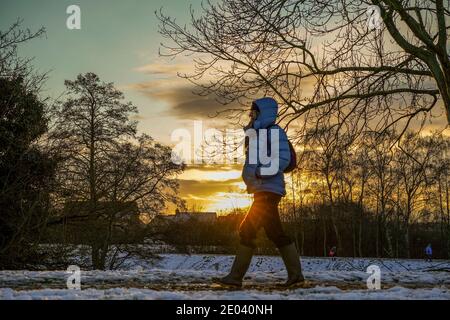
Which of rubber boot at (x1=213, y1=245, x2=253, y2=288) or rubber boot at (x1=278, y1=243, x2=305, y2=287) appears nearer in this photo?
rubber boot at (x1=213, y1=245, x2=253, y2=288)

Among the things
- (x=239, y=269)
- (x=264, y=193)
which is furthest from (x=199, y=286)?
(x=264, y=193)

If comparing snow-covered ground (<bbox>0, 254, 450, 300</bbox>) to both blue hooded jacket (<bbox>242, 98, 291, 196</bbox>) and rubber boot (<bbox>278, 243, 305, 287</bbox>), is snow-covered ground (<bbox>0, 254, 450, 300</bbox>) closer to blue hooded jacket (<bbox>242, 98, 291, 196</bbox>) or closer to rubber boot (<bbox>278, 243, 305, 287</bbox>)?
rubber boot (<bbox>278, 243, 305, 287</bbox>)

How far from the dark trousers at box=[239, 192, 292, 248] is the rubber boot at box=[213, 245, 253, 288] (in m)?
0.09

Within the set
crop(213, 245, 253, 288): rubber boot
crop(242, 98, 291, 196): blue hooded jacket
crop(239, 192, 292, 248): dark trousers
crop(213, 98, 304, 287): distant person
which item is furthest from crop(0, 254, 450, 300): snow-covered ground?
crop(242, 98, 291, 196): blue hooded jacket

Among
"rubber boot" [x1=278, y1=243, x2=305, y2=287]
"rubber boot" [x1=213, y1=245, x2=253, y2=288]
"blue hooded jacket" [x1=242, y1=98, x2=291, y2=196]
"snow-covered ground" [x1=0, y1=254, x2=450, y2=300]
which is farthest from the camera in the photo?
"rubber boot" [x1=278, y1=243, x2=305, y2=287]

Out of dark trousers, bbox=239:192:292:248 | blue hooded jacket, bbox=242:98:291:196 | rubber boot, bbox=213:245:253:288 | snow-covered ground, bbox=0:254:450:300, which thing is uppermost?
blue hooded jacket, bbox=242:98:291:196

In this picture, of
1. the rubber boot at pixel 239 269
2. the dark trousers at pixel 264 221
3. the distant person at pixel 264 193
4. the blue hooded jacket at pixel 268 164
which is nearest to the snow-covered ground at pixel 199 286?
the rubber boot at pixel 239 269

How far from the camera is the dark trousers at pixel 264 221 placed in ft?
23.9

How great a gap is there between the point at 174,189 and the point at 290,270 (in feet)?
71.4

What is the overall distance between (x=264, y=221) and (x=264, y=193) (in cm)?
38

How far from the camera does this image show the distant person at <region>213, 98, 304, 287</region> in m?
7.19

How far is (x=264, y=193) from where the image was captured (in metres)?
7.23

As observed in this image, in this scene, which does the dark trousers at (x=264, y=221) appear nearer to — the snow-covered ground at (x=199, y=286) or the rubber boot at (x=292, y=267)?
the rubber boot at (x=292, y=267)

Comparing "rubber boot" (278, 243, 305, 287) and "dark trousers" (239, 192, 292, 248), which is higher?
"dark trousers" (239, 192, 292, 248)
